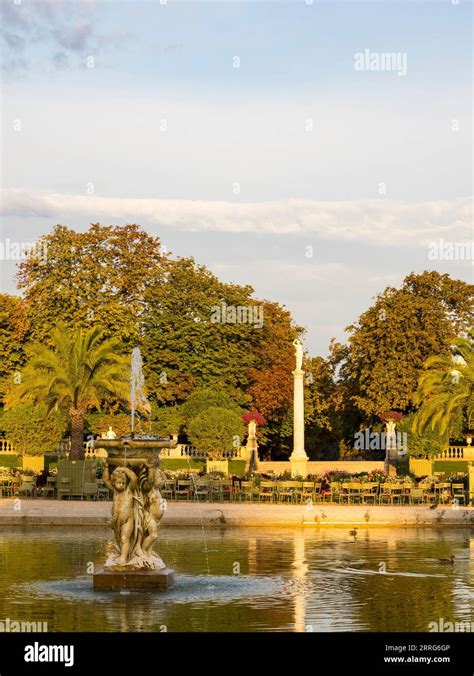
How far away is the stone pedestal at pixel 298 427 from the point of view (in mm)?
50406

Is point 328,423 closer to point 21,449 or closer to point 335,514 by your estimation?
point 21,449

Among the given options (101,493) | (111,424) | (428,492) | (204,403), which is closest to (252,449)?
(204,403)

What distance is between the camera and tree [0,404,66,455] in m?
53.5

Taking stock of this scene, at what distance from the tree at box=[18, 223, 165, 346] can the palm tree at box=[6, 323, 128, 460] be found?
9.30m

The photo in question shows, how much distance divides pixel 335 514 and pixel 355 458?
167ft

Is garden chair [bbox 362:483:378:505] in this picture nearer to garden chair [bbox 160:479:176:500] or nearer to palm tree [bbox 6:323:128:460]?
garden chair [bbox 160:479:176:500]

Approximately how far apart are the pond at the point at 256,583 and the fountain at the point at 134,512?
38 cm

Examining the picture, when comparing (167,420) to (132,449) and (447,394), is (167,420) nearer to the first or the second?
(447,394)

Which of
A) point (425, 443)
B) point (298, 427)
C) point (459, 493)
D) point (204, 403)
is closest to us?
point (459, 493)

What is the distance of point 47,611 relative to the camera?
17016mm

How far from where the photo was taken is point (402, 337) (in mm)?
64312

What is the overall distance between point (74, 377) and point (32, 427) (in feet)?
13.6

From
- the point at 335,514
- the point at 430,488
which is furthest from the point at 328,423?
the point at 335,514
